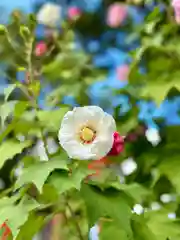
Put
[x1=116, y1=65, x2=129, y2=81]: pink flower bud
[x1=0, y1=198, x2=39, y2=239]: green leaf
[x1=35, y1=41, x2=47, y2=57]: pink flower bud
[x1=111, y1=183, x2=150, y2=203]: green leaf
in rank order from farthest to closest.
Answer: [x1=116, y1=65, x2=129, y2=81]: pink flower bud < [x1=35, y1=41, x2=47, y2=57]: pink flower bud < [x1=111, y1=183, x2=150, y2=203]: green leaf < [x1=0, y1=198, x2=39, y2=239]: green leaf

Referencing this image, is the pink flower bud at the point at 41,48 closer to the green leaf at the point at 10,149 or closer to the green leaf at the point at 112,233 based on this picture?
the green leaf at the point at 10,149

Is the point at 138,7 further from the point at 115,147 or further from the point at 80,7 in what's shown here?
the point at 115,147

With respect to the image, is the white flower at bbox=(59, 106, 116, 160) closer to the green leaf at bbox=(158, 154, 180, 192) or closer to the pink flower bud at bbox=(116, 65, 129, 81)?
the green leaf at bbox=(158, 154, 180, 192)

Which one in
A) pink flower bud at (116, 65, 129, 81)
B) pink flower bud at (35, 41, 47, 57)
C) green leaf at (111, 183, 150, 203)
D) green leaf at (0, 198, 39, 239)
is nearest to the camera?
green leaf at (0, 198, 39, 239)

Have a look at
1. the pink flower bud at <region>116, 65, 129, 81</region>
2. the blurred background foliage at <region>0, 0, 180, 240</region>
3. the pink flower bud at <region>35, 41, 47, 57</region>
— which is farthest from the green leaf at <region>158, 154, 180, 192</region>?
the pink flower bud at <region>116, 65, 129, 81</region>

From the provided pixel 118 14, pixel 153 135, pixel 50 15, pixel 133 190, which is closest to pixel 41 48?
pixel 50 15

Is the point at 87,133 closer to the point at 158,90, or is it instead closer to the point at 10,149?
the point at 10,149

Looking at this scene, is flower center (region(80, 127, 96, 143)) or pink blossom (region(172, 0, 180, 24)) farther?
pink blossom (region(172, 0, 180, 24))

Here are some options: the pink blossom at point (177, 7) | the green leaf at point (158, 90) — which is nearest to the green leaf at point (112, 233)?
the green leaf at point (158, 90)
